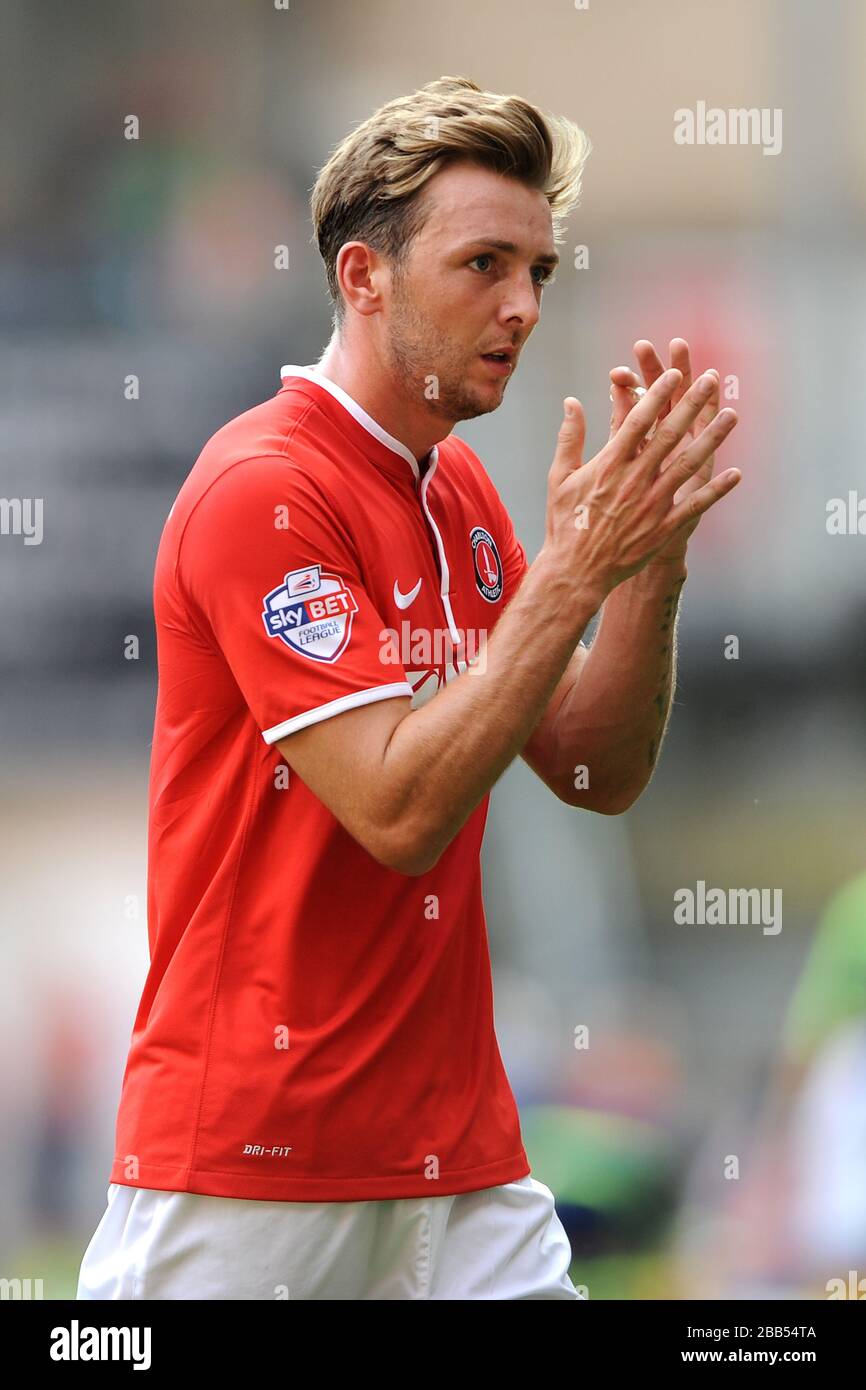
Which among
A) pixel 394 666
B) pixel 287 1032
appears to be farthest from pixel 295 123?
pixel 287 1032

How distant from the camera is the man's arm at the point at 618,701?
72.9 inches

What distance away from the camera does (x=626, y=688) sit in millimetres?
1871

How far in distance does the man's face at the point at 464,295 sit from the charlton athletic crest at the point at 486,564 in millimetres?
185

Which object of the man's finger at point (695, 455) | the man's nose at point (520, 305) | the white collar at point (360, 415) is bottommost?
the man's finger at point (695, 455)

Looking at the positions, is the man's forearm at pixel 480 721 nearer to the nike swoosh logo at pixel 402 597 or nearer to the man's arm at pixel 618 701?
the nike swoosh logo at pixel 402 597

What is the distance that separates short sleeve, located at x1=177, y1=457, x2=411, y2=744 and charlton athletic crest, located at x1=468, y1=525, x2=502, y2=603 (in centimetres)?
32

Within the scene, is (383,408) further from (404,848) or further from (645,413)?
(404,848)

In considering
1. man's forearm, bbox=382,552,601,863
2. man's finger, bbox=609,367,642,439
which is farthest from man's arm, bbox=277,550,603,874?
man's finger, bbox=609,367,642,439

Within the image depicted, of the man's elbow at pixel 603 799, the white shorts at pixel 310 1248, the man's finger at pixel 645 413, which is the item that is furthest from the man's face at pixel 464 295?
the white shorts at pixel 310 1248

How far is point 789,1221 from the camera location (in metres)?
3.32

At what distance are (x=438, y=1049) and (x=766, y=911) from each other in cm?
193

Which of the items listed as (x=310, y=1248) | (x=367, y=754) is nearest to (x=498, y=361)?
(x=367, y=754)

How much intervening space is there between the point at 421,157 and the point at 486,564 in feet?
1.61

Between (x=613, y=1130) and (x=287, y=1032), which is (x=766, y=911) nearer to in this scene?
(x=613, y=1130)
